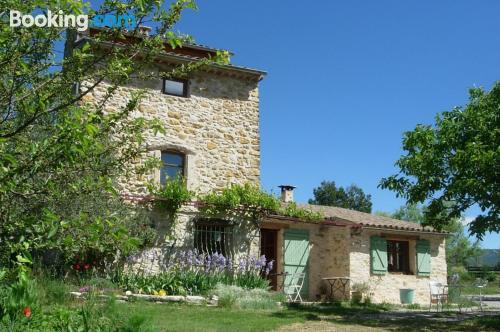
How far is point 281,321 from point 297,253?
7.07 metres

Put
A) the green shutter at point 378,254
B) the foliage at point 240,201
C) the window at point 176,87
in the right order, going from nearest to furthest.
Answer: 1. the foliage at point 240,201
2. the window at point 176,87
3. the green shutter at point 378,254

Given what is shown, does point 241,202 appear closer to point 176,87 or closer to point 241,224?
point 241,224

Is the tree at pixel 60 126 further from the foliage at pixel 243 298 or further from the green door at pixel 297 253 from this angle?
the green door at pixel 297 253

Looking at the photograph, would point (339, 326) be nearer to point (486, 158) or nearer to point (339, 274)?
point (486, 158)

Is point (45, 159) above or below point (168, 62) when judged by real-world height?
below

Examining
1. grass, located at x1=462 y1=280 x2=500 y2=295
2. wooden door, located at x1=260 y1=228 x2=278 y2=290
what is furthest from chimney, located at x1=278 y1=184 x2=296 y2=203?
grass, located at x1=462 y1=280 x2=500 y2=295

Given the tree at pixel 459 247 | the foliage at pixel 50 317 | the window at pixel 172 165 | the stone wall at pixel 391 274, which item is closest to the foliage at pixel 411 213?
the tree at pixel 459 247

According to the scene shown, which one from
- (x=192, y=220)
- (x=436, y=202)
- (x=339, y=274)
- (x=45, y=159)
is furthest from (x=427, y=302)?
(x=45, y=159)

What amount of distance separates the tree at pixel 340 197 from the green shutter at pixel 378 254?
91.4 ft

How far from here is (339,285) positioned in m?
16.9

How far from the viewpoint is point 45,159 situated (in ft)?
10.1

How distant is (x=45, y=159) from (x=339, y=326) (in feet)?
25.6

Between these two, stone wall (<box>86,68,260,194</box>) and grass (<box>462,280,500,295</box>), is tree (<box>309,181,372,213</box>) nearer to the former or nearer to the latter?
grass (<box>462,280,500,295</box>)

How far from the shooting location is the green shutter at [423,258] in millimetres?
18484
